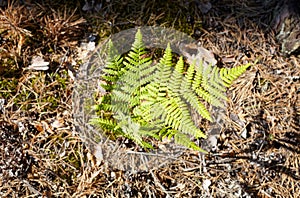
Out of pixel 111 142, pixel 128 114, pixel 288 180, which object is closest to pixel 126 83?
pixel 128 114

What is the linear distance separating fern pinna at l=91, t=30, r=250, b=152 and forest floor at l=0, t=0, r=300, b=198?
0.30m

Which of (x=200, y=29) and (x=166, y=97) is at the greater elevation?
(x=200, y=29)

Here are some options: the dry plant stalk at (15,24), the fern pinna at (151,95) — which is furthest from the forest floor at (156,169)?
the fern pinna at (151,95)

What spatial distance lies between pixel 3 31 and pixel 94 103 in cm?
86

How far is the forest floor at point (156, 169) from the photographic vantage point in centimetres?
247

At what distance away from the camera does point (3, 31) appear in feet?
8.82

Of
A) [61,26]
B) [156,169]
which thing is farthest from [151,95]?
[61,26]

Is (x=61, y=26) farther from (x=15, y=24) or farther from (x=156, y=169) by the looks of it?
(x=156, y=169)

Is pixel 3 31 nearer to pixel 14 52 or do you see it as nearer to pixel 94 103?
pixel 14 52

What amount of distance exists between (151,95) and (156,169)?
0.51 metres

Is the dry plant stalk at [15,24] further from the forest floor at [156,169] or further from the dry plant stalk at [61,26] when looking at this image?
the dry plant stalk at [61,26]

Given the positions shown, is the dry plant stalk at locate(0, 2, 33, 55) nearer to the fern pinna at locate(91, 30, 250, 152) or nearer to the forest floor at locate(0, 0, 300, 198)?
the forest floor at locate(0, 0, 300, 198)

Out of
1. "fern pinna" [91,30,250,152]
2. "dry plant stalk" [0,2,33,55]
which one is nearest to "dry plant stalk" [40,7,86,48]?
"dry plant stalk" [0,2,33,55]

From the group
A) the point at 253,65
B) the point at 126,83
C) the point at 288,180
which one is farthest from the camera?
the point at 253,65
